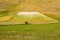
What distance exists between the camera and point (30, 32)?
153 inches

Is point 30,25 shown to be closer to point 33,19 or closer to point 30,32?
point 33,19

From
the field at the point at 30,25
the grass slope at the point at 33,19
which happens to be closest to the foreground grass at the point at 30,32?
the field at the point at 30,25

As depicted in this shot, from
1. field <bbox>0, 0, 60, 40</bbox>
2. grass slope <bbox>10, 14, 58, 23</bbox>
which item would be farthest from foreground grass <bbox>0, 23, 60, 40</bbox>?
grass slope <bbox>10, 14, 58, 23</bbox>

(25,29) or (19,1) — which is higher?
(19,1)

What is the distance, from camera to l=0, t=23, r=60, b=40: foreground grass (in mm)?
3518

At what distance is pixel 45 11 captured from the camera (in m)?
5.39

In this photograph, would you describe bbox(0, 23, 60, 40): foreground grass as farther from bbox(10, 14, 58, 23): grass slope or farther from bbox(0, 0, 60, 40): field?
bbox(10, 14, 58, 23): grass slope

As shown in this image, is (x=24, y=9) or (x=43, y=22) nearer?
(x=43, y=22)

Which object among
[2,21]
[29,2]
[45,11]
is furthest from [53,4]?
[2,21]

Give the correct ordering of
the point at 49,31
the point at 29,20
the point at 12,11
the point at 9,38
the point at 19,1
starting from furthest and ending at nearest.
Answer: the point at 19,1
the point at 12,11
the point at 29,20
the point at 49,31
the point at 9,38

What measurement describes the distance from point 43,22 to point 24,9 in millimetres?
886

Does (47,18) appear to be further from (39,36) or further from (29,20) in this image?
(39,36)

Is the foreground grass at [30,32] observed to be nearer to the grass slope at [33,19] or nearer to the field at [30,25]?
the field at [30,25]

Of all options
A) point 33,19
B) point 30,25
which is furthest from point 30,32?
point 33,19
